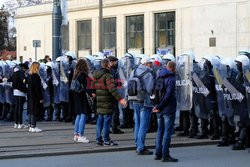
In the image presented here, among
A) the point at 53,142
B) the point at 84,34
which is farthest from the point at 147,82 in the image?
the point at 84,34

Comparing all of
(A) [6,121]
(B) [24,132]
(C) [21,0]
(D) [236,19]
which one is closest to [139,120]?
(B) [24,132]

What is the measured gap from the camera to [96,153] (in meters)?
12.2

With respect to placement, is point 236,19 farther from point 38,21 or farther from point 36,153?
point 36,153

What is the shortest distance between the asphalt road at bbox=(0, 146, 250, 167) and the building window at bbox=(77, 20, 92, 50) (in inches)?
1716

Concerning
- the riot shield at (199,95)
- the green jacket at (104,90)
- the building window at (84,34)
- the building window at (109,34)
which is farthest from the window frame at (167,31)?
the green jacket at (104,90)

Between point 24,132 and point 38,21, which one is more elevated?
point 38,21

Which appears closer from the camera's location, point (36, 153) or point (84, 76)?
point (36, 153)

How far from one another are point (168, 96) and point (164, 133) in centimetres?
74

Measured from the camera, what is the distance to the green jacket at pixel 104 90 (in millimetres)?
12438

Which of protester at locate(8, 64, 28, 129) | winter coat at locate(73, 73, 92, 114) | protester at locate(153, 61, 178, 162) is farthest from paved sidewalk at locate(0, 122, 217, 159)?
protester at locate(153, 61, 178, 162)

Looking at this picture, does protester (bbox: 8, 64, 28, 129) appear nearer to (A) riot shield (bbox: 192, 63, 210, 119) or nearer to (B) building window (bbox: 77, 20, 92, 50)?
(A) riot shield (bbox: 192, 63, 210, 119)

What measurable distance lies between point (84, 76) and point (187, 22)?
111 feet

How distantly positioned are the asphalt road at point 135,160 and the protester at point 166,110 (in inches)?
12.6

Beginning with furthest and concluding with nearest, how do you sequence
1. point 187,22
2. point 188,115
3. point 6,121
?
point 187,22 < point 6,121 < point 188,115
